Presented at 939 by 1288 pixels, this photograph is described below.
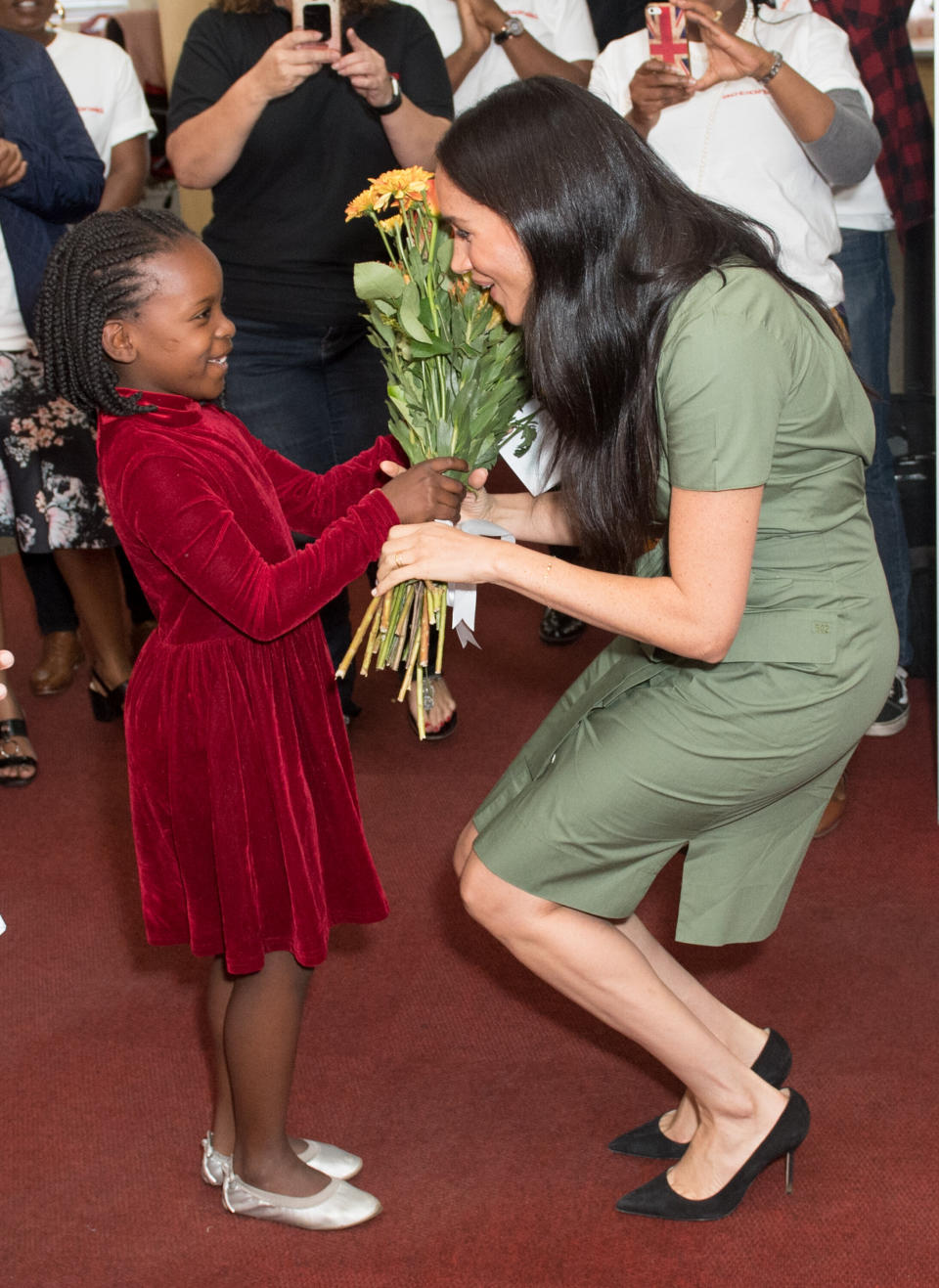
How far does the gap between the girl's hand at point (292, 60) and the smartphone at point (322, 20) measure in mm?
23

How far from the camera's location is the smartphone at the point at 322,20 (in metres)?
2.58

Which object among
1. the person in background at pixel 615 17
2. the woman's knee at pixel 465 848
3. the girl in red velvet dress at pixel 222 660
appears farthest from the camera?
the person in background at pixel 615 17

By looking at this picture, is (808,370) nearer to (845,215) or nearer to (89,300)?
(89,300)

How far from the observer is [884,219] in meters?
3.16

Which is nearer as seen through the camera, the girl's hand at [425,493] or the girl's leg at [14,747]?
the girl's hand at [425,493]

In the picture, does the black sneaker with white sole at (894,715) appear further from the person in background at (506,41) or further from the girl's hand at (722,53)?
the person in background at (506,41)

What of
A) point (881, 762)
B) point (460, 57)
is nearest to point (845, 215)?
point (460, 57)

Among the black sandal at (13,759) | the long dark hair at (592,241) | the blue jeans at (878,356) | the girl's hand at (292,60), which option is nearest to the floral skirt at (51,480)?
the black sandal at (13,759)

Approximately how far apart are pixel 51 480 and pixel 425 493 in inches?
73.3

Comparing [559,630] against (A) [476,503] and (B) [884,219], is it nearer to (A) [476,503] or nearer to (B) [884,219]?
(B) [884,219]

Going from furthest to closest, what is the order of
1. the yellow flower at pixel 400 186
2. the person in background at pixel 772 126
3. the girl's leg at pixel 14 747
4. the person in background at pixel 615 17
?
the person in background at pixel 615 17
the girl's leg at pixel 14 747
the person in background at pixel 772 126
the yellow flower at pixel 400 186

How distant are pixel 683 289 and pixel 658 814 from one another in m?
0.64

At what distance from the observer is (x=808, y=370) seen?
1630 mm

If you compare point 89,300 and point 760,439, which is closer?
point 760,439
